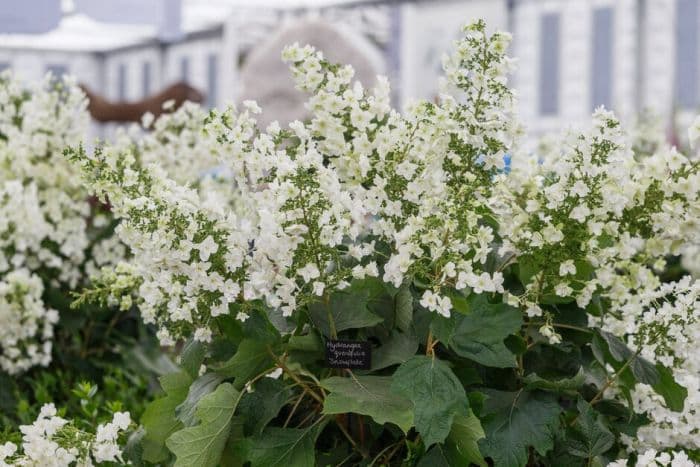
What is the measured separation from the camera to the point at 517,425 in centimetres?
121

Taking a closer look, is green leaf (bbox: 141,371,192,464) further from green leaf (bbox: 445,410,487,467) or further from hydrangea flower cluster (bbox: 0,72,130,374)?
hydrangea flower cluster (bbox: 0,72,130,374)

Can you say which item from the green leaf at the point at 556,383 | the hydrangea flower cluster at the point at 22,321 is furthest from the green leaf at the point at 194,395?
the hydrangea flower cluster at the point at 22,321

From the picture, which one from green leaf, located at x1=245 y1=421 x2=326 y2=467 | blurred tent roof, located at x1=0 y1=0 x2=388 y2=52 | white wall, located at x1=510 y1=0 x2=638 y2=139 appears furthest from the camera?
blurred tent roof, located at x1=0 y1=0 x2=388 y2=52

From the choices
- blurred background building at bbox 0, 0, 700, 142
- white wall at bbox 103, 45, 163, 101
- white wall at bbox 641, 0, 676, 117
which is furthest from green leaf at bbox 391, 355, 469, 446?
white wall at bbox 103, 45, 163, 101

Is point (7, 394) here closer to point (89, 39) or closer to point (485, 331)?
point (485, 331)

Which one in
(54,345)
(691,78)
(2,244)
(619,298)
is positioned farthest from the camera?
(691,78)

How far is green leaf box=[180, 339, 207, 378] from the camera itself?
4.20 feet

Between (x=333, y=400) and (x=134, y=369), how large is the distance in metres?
1.08

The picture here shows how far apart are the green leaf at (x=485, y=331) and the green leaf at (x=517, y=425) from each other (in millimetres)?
75

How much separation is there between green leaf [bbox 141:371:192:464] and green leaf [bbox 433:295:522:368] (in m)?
0.40

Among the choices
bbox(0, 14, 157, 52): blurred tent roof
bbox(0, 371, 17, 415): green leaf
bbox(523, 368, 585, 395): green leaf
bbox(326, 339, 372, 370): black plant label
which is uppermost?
bbox(0, 14, 157, 52): blurred tent roof

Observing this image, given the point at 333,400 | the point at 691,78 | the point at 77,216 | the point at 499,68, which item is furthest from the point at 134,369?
the point at 691,78

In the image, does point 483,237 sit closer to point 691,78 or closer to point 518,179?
point 518,179

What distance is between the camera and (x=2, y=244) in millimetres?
2020
